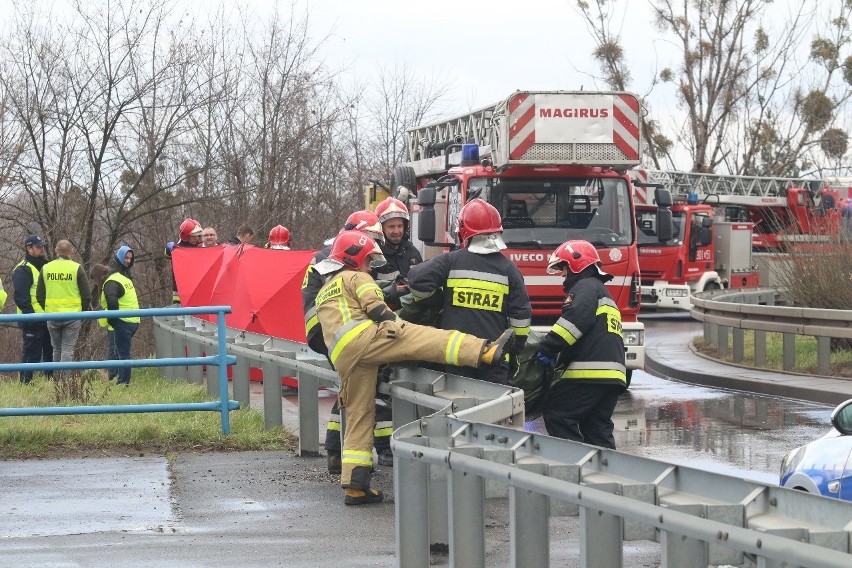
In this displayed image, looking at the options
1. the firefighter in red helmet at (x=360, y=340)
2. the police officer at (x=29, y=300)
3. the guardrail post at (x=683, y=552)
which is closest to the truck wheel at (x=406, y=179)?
the police officer at (x=29, y=300)

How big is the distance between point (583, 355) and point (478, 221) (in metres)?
1.14

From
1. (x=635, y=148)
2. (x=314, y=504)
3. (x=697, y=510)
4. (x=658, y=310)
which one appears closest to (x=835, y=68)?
(x=658, y=310)

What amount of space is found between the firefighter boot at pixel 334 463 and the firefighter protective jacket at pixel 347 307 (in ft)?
4.01

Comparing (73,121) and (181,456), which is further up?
(73,121)

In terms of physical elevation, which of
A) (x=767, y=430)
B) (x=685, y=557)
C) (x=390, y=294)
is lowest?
(x=767, y=430)

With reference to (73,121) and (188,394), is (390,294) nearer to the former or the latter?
(188,394)

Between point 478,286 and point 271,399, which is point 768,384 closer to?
point 271,399

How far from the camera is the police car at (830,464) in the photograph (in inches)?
231

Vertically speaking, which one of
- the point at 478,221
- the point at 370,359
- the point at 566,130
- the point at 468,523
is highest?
the point at 566,130

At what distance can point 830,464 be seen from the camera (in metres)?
6.04

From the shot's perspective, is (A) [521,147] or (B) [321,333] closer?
(B) [321,333]

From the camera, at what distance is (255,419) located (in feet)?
36.2

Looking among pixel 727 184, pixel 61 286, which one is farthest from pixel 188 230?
pixel 727 184

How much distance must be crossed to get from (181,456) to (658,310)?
820 inches
